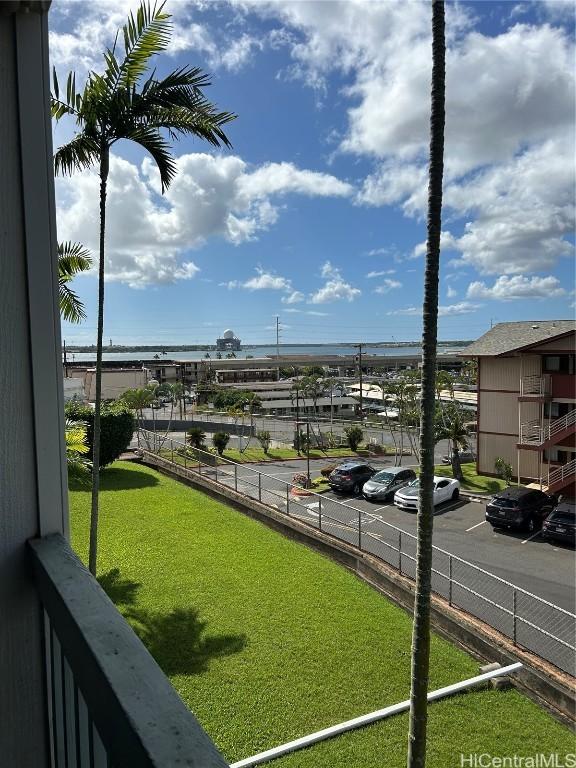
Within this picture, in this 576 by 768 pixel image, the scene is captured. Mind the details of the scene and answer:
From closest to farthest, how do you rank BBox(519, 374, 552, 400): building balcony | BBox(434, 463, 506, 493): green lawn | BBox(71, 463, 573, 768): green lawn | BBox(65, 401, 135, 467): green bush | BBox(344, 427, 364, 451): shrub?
BBox(71, 463, 573, 768): green lawn
BBox(65, 401, 135, 467): green bush
BBox(519, 374, 552, 400): building balcony
BBox(434, 463, 506, 493): green lawn
BBox(344, 427, 364, 451): shrub

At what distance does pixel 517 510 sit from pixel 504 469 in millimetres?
7013

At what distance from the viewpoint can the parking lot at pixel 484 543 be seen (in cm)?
1122

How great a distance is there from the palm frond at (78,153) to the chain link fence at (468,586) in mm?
8116

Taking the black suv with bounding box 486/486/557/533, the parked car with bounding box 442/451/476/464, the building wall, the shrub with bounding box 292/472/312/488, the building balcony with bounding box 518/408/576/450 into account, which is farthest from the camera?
the building wall

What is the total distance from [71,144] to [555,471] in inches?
726

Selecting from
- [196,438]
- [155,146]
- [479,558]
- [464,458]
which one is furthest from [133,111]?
[464,458]

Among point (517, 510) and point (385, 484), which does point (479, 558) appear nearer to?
point (517, 510)

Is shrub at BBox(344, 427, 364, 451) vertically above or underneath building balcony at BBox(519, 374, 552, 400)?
underneath

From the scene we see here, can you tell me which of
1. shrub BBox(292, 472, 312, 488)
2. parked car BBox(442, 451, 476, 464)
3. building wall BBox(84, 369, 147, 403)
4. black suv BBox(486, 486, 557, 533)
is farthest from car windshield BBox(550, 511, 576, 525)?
building wall BBox(84, 369, 147, 403)

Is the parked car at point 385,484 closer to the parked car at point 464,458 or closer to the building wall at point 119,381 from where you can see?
the parked car at point 464,458

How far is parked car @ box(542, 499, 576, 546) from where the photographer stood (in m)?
13.6

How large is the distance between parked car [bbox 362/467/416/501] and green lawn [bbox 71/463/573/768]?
6.58m

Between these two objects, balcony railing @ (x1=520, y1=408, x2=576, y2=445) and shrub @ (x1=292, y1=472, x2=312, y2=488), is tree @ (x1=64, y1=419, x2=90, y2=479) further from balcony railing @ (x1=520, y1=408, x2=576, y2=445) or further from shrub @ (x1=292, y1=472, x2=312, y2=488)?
balcony railing @ (x1=520, y1=408, x2=576, y2=445)

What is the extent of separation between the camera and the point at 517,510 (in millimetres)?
14766
